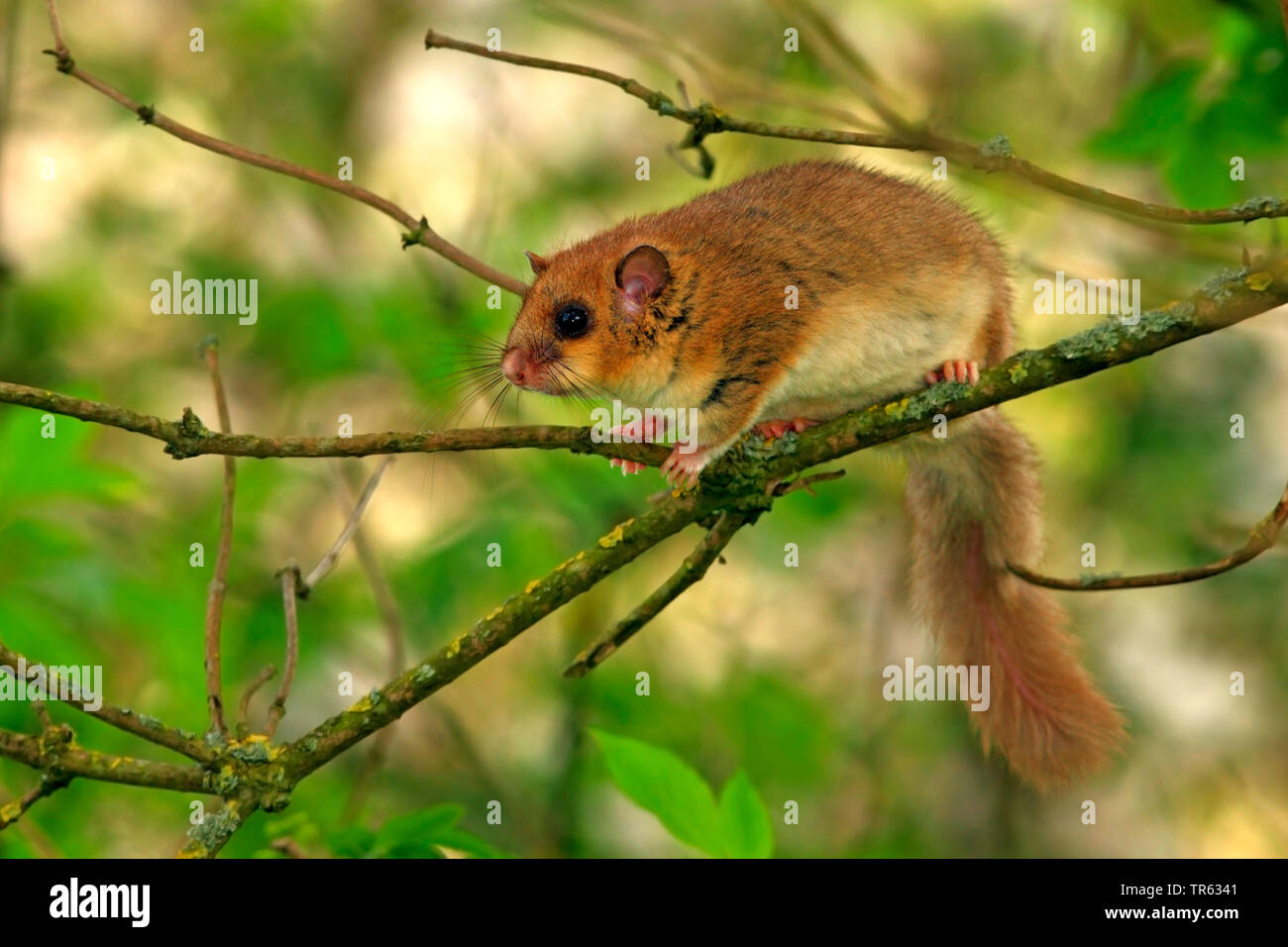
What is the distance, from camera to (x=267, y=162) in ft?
8.54

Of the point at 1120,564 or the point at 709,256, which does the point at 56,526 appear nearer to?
the point at 709,256

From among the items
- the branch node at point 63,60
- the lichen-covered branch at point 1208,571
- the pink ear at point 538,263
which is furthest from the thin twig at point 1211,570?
the branch node at point 63,60

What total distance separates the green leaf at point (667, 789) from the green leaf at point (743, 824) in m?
0.02

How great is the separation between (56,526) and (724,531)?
7.00 feet

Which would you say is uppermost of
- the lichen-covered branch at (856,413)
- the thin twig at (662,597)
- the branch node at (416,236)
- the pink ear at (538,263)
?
the pink ear at (538,263)

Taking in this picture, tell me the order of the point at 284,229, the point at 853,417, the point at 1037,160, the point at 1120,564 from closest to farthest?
the point at 853,417
the point at 1037,160
the point at 1120,564
the point at 284,229

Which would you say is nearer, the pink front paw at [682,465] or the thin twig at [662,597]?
the thin twig at [662,597]

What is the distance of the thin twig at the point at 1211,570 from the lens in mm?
2061

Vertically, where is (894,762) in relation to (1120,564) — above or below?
below

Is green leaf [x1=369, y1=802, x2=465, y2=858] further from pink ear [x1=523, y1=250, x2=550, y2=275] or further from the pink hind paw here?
pink ear [x1=523, y1=250, x2=550, y2=275]

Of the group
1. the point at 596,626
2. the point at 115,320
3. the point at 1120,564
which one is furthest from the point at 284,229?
the point at 1120,564

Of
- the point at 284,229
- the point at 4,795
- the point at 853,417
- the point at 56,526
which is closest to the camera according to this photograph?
the point at 853,417

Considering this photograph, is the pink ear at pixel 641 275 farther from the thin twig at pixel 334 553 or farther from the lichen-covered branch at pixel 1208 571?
the lichen-covered branch at pixel 1208 571

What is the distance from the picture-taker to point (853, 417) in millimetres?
2527
